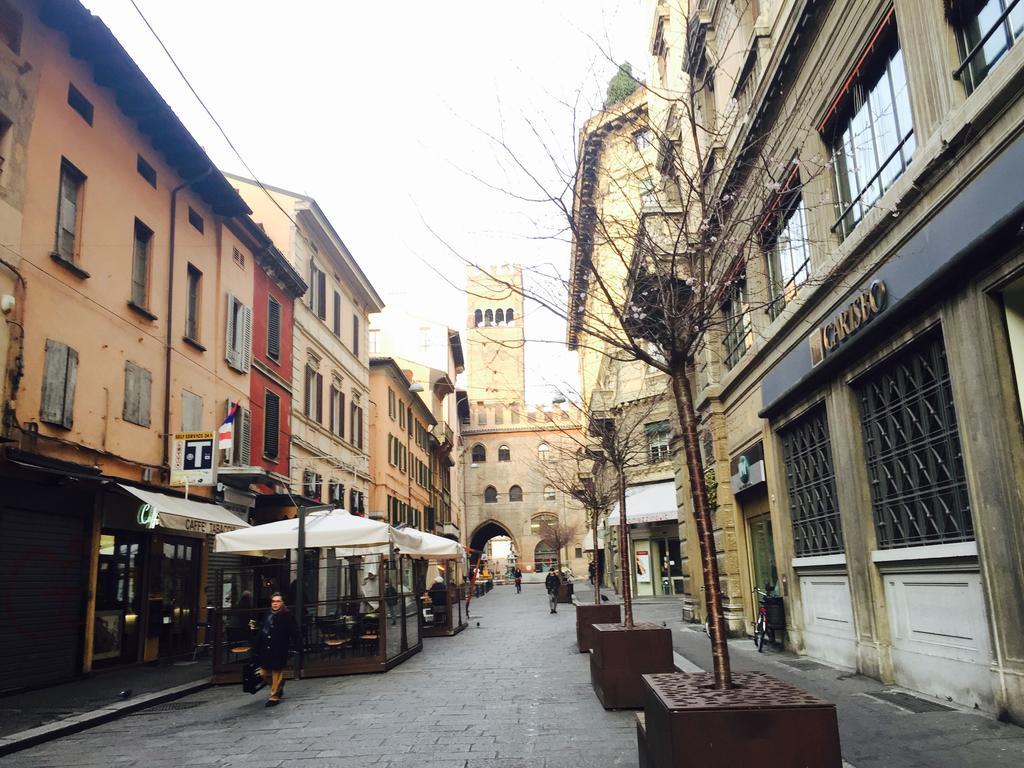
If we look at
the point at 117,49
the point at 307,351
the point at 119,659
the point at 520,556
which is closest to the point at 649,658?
the point at 119,659

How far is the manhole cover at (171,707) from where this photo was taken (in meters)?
11.0

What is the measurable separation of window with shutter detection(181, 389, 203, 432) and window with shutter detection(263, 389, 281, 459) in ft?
15.0

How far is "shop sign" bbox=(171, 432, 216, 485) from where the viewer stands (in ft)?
55.5

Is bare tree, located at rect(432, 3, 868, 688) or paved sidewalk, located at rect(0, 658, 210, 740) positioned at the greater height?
bare tree, located at rect(432, 3, 868, 688)

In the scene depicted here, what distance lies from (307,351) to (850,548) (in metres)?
21.3

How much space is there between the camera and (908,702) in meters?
8.38

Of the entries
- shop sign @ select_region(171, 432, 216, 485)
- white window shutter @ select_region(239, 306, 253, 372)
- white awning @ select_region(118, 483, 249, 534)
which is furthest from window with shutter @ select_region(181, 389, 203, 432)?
white window shutter @ select_region(239, 306, 253, 372)

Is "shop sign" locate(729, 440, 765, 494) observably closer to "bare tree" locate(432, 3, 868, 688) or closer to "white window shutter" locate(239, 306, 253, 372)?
"bare tree" locate(432, 3, 868, 688)

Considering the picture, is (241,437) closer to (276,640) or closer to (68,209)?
(68,209)

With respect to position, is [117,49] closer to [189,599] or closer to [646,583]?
[189,599]

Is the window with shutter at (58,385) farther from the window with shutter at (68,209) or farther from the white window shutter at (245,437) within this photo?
the white window shutter at (245,437)

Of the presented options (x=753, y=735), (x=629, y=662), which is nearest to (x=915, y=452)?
(x=629, y=662)

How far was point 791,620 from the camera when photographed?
13.2 meters

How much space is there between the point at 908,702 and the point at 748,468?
24.0 ft
